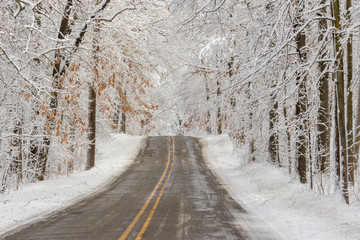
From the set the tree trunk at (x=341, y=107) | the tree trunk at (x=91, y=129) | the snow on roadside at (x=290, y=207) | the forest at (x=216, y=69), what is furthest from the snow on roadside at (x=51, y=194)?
the tree trunk at (x=341, y=107)

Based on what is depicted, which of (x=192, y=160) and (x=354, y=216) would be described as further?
(x=192, y=160)

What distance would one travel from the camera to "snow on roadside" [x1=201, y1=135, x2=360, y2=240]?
24.8 ft

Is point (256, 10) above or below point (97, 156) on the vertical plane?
above

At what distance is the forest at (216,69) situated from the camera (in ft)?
29.0

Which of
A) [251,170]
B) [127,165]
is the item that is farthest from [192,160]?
[251,170]

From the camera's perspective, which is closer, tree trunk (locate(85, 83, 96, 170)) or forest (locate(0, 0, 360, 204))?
forest (locate(0, 0, 360, 204))

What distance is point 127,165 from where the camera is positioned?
22969 mm

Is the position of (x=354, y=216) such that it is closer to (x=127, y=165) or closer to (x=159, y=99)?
(x=127, y=165)

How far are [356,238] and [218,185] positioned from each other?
30.3 feet

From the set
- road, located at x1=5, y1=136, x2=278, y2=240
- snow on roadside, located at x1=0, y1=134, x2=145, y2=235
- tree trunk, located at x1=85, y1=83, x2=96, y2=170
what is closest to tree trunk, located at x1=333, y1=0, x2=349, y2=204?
road, located at x1=5, y1=136, x2=278, y2=240

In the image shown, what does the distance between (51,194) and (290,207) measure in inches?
323

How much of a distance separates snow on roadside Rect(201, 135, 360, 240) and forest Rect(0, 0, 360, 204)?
59cm

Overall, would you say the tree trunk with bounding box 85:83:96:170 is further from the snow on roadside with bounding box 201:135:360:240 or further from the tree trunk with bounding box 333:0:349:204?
the tree trunk with bounding box 333:0:349:204

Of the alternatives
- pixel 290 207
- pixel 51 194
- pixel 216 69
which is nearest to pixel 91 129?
pixel 51 194
